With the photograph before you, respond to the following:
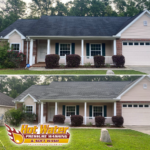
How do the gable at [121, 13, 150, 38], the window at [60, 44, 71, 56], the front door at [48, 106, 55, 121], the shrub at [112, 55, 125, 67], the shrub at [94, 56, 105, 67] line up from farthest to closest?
the window at [60, 44, 71, 56] → the front door at [48, 106, 55, 121] → the gable at [121, 13, 150, 38] → the shrub at [112, 55, 125, 67] → the shrub at [94, 56, 105, 67]

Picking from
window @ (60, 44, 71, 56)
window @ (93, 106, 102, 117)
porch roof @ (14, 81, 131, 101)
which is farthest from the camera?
window @ (60, 44, 71, 56)

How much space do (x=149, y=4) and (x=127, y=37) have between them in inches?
1001

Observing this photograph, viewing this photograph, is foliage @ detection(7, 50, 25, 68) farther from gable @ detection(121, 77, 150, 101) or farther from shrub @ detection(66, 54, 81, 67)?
gable @ detection(121, 77, 150, 101)

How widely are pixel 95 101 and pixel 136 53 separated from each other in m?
6.15

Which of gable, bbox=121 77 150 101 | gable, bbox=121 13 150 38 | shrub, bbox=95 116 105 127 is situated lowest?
shrub, bbox=95 116 105 127

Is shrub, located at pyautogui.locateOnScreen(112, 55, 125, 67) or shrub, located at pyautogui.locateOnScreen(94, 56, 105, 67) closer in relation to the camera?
shrub, located at pyautogui.locateOnScreen(94, 56, 105, 67)

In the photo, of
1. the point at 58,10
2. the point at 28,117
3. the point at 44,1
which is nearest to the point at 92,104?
the point at 28,117

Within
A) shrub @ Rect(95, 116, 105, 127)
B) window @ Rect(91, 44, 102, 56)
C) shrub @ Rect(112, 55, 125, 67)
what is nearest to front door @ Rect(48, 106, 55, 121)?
shrub @ Rect(95, 116, 105, 127)

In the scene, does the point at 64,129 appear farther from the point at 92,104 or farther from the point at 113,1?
the point at 113,1

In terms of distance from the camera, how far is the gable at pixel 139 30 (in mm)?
17547

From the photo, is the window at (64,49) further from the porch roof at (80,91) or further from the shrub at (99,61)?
the shrub at (99,61)

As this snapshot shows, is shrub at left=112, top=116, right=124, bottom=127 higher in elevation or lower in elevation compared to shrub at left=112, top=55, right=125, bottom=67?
lower

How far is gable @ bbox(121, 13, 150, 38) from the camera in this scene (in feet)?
57.6

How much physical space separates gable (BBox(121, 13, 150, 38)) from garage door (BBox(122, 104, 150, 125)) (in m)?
6.56
